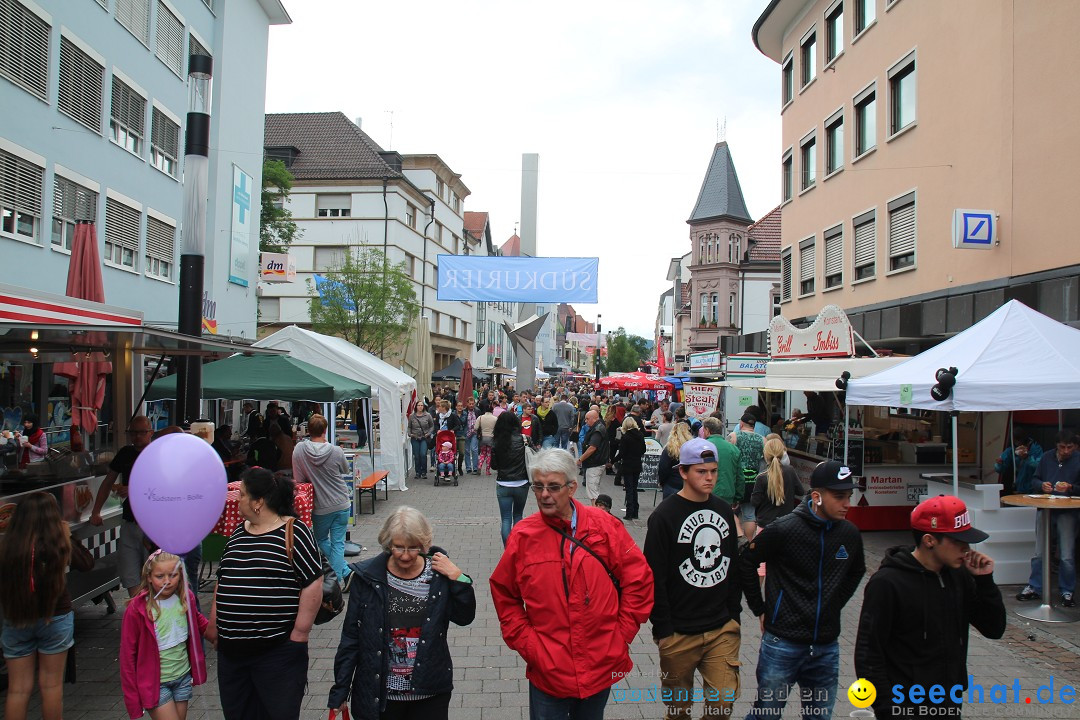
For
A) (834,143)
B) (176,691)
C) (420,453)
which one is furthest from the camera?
(834,143)

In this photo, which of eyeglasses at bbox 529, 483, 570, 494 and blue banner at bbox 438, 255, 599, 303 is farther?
blue banner at bbox 438, 255, 599, 303

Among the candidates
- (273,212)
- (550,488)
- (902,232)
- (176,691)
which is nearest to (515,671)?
(176,691)

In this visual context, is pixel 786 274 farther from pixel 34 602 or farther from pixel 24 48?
pixel 34 602

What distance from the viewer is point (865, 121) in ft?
58.3

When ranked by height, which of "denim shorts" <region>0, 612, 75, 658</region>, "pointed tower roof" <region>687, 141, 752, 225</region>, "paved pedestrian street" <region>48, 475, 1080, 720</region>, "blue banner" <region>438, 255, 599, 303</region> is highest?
"pointed tower roof" <region>687, 141, 752, 225</region>

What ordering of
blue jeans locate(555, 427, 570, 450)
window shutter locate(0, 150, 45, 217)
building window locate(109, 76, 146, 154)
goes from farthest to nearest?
building window locate(109, 76, 146, 154) < blue jeans locate(555, 427, 570, 450) < window shutter locate(0, 150, 45, 217)

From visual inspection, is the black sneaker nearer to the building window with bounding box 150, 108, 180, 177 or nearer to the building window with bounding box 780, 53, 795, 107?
the building window with bounding box 780, 53, 795, 107

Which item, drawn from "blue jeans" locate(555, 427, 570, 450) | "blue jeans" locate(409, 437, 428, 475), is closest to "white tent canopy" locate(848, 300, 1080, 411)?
"blue jeans" locate(555, 427, 570, 450)

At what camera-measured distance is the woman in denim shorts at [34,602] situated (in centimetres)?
407

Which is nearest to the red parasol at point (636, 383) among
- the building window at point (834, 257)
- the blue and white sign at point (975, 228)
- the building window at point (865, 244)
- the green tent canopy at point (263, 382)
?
the building window at point (834, 257)

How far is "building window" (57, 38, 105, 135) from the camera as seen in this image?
15656 mm

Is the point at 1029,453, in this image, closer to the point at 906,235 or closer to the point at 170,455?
the point at 906,235

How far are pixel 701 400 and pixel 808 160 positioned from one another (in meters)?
8.19

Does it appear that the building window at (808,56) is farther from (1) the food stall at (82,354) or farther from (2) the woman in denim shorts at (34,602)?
(2) the woman in denim shorts at (34,602)
